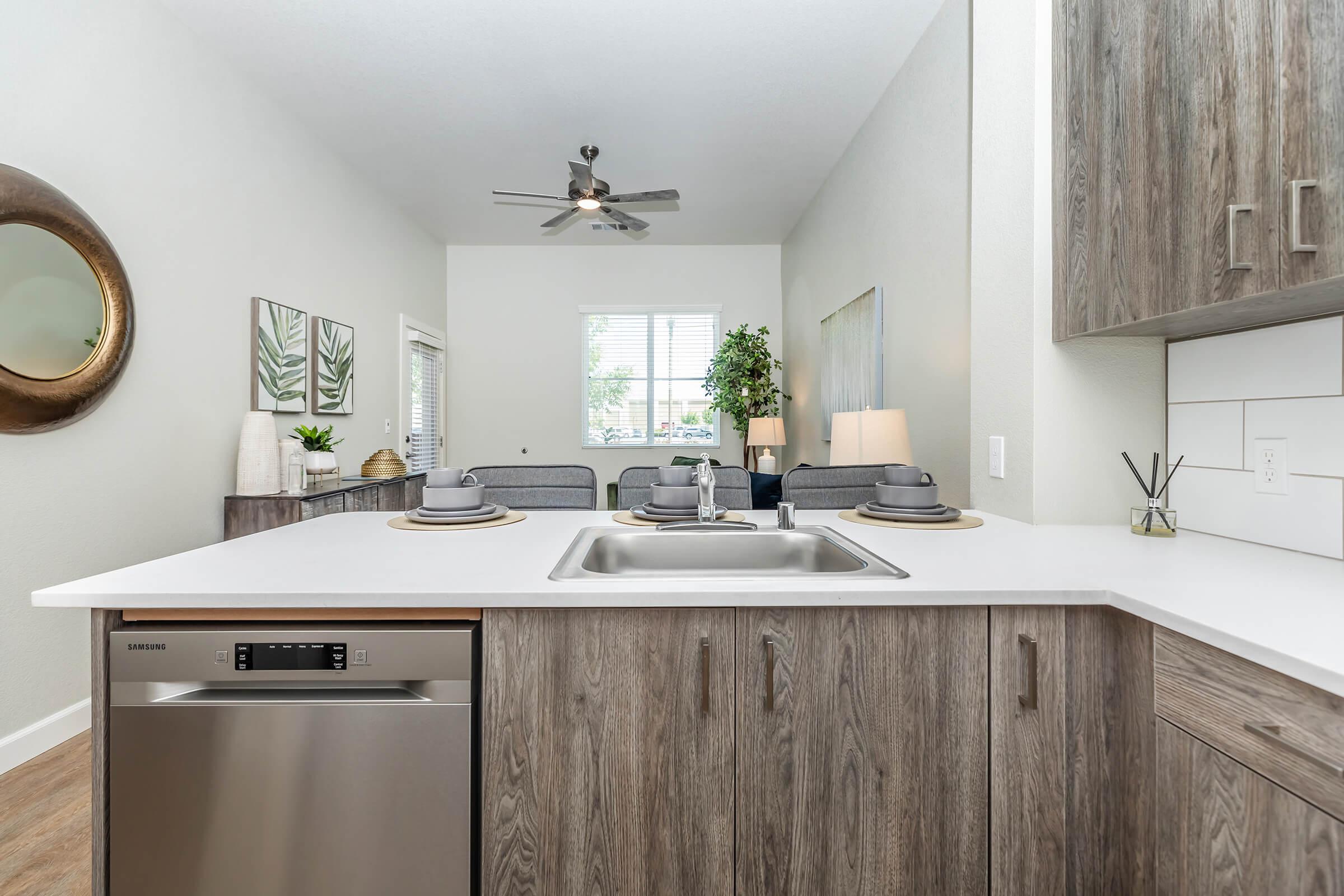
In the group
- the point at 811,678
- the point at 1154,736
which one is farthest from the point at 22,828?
the point at 1154,736

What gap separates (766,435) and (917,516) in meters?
3.46

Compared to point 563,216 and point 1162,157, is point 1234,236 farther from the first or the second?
point 563,216

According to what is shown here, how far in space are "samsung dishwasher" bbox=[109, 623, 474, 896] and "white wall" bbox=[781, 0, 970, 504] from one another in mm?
2206

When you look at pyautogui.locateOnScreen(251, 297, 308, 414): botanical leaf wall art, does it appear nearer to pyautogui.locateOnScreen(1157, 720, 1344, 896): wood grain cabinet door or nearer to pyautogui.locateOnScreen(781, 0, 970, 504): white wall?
pyautogui.locateOnScreen(781, 0, 970, 504): white wall

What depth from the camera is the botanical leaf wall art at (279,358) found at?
312 centimetres

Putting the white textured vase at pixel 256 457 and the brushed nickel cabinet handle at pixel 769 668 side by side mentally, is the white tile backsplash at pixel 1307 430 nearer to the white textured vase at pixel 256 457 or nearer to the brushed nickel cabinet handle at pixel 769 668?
the brushed nickel cabinet handle at pixel 769 668

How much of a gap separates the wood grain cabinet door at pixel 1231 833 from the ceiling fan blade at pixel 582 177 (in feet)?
11.2

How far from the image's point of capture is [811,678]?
0.98 m

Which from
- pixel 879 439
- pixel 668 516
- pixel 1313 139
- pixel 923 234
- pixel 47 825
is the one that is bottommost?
pixel 47 825

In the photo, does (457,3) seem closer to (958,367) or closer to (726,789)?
(958,367)

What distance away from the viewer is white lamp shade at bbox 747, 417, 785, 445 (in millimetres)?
4957

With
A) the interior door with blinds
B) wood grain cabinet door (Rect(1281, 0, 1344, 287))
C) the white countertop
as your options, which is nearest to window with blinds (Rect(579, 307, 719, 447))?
the interior door with blinds

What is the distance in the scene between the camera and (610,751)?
3.22ft

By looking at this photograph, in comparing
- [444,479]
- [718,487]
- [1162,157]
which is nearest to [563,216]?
[718,487]
